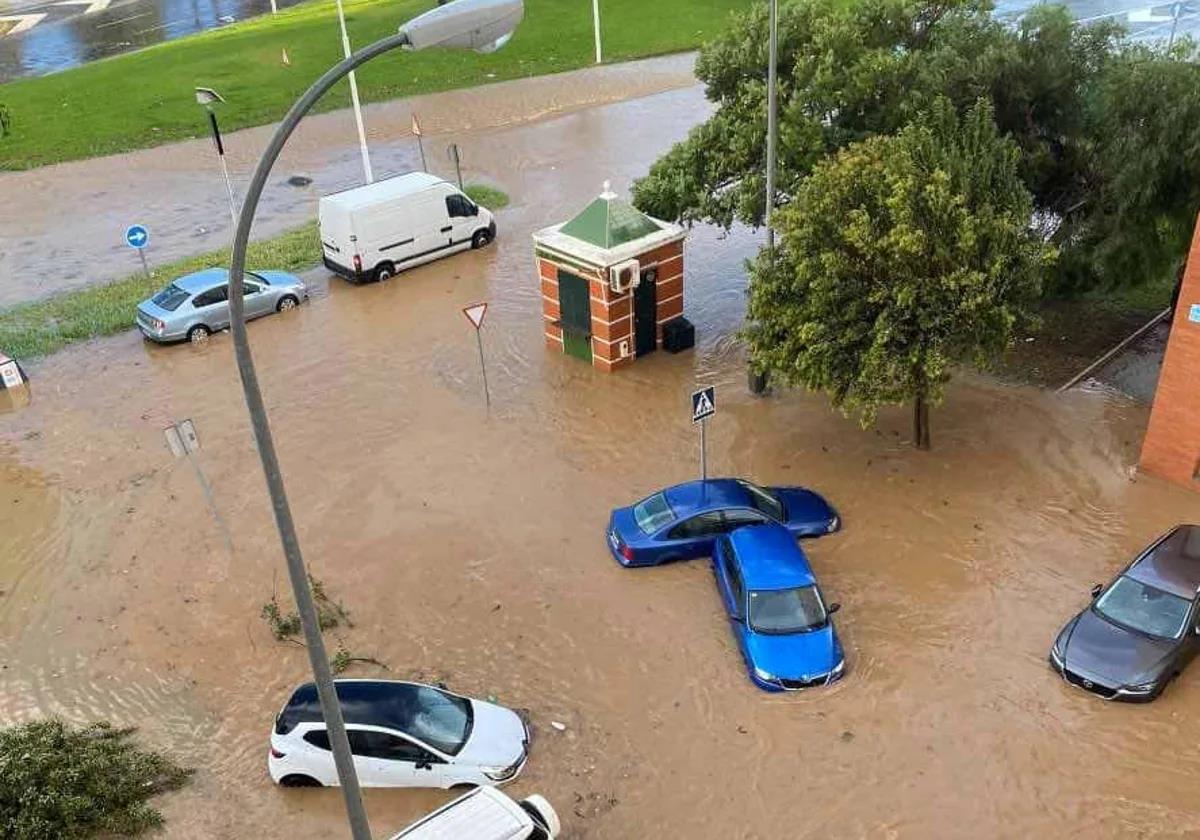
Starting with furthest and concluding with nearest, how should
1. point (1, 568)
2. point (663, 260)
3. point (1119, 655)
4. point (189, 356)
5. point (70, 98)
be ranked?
point (70, 98) → point (189, 356) → point (663, 260) → point (1, 568) → point (1119, 655)

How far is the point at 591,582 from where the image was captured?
1440cm

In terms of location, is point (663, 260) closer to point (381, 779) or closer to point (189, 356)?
point (189, 356)

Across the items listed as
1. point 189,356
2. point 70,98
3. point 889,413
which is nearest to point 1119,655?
point 889,413

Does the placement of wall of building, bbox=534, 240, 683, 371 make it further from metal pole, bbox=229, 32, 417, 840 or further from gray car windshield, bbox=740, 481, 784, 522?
metal pole, bbox=229, 32, 417, 840

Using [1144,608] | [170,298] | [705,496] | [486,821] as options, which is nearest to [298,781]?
[486,821]

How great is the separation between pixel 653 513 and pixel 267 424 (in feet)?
26.2

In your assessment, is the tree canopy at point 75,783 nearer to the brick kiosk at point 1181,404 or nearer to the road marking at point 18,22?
the brick kiosk at point 1181,404

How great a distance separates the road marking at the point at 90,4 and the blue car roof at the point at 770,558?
199 ft

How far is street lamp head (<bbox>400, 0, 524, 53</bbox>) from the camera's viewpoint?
6375 mm

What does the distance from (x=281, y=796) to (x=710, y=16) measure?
44954 millimetres

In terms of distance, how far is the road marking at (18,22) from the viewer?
55.0 metres

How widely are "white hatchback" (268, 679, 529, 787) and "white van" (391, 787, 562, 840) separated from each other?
0.93 metres

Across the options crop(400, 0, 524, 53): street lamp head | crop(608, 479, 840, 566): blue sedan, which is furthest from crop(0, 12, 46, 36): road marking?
crop(400, 0, 524, 53): street lamp head

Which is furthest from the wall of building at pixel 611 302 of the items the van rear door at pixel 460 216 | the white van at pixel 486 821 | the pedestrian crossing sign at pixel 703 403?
the white van at pixel 486 821
